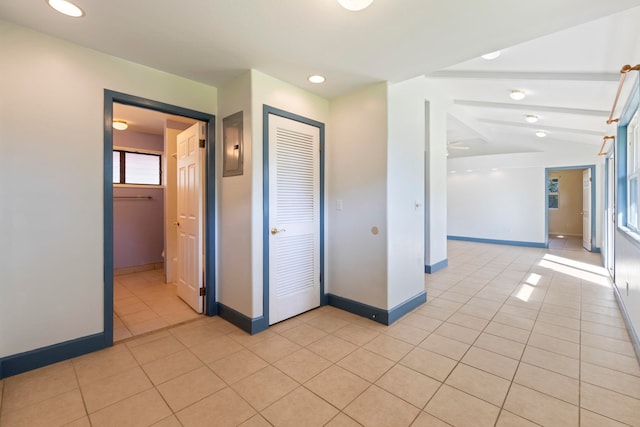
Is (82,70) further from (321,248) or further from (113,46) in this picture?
(321,248)

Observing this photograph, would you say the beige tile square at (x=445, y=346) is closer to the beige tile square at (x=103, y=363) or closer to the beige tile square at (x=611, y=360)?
the beige tile square at (x=611, y=360)

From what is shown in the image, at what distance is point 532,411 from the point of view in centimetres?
166

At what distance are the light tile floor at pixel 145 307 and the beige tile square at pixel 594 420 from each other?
3.23 m

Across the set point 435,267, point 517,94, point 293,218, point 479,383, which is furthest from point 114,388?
point 517,94

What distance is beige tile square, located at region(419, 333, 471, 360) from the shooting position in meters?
2.29

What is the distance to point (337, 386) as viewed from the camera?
1.91 meters

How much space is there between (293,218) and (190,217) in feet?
4.26

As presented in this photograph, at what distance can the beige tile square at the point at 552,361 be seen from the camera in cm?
206

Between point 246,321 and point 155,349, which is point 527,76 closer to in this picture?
point 246,321

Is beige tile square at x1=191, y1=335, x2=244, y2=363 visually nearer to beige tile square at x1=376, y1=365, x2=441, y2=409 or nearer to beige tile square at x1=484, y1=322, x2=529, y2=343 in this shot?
beige tile square at x1=376, y1=365, x2=441, y2=409

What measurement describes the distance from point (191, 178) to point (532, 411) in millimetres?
3606

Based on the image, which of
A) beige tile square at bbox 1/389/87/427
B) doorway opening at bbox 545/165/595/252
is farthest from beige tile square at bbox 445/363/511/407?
doorway opening at bbox 545/165/595/252

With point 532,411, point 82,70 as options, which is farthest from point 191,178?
point 532,411

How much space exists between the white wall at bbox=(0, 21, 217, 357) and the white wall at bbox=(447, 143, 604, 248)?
28.1ft
